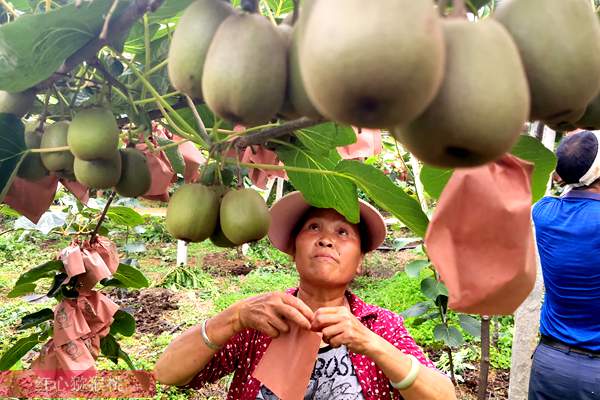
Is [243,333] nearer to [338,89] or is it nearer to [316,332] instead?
[316,332]

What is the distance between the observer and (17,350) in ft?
6.40

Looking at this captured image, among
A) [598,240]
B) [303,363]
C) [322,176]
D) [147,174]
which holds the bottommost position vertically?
[598,240]

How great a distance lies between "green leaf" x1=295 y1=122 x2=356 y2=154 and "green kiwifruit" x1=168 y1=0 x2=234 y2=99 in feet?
1.65

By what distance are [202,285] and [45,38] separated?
254 inches

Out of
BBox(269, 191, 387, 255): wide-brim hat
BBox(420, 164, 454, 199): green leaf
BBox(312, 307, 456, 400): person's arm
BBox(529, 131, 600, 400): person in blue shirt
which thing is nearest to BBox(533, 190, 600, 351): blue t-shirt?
BBox(529, 131, 600, 400): person in blue shirt

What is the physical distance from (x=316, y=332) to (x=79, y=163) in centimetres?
89

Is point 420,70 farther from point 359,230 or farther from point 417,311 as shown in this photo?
point 417,311

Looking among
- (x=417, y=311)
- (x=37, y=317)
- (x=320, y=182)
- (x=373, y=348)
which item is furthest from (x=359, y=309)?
(x=417, y=311)

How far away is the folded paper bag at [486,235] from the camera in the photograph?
55cm

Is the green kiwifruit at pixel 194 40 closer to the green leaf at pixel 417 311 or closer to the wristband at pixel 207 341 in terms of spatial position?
the wristband at pixel 207 341

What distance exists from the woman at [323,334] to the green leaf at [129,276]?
0.43 meters

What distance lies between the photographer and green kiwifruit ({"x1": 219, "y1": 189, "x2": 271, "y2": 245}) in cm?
85

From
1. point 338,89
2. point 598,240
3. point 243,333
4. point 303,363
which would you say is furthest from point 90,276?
point 598,240

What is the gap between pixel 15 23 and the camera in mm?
664
